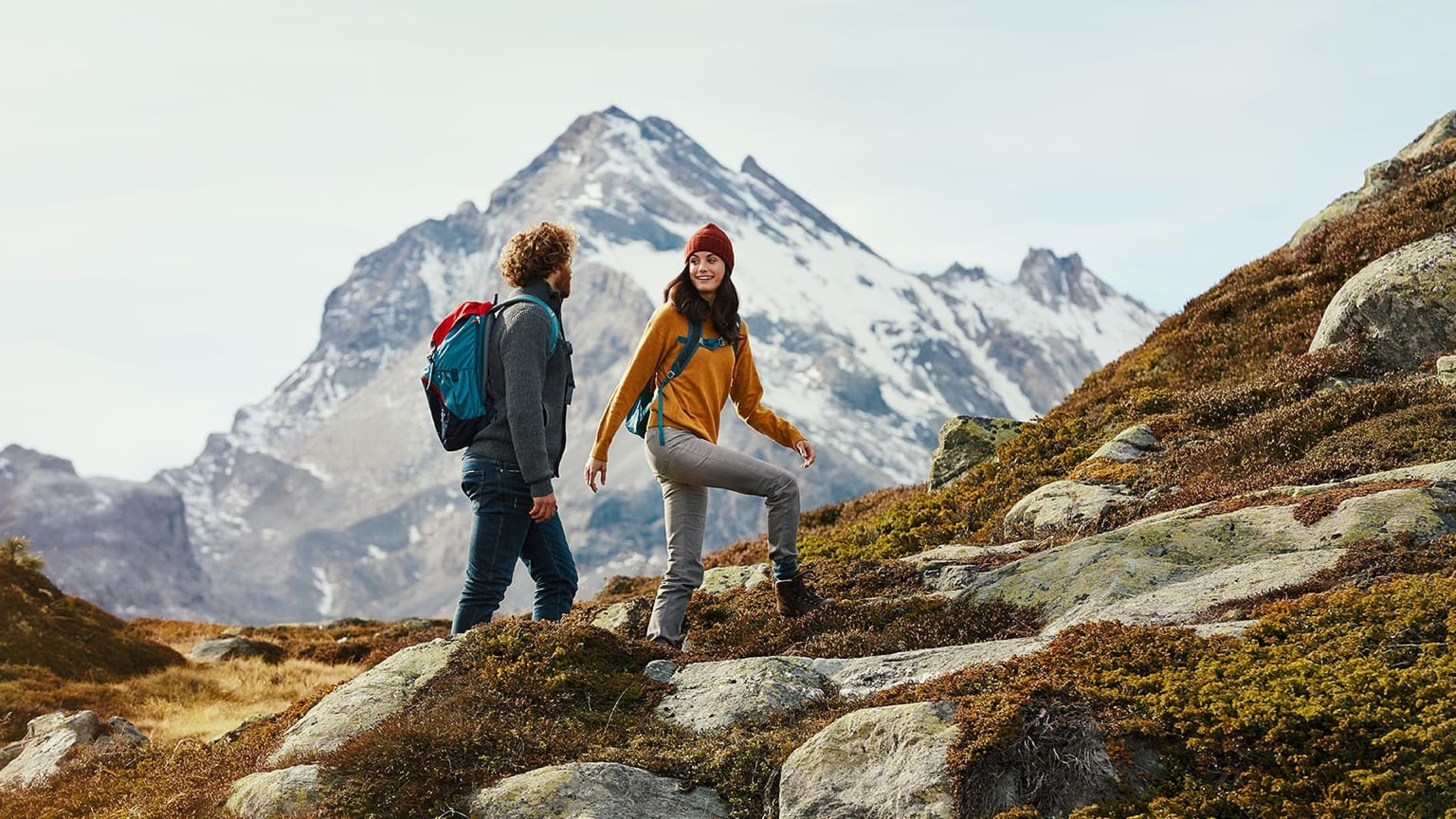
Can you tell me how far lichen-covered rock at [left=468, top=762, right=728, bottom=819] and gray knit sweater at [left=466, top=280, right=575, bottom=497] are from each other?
2.63m

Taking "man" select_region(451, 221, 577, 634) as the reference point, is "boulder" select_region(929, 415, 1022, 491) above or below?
below

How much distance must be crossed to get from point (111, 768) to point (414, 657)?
12.7 ft

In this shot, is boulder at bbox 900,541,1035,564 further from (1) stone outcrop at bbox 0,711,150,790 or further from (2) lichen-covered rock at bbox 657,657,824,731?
(1) stone outcrop at bbox 0,711,150,790

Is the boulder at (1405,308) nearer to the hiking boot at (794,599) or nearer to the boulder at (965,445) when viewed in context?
the boulder at (965,445)

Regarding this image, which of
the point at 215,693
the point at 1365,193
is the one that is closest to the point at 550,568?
the point at 215,693

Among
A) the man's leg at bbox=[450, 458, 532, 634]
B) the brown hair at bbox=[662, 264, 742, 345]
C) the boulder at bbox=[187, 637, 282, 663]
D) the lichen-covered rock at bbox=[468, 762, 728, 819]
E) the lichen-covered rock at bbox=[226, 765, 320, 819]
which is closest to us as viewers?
the lichen-covered rock at bbox=[468, 762, 728, 819]

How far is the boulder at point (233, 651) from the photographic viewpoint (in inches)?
864

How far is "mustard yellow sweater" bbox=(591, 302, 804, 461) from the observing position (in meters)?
9.51

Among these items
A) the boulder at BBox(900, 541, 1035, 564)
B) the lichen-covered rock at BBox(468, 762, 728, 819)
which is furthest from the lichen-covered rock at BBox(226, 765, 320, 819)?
the boulder at BBox(900, 541, 1035, 564)

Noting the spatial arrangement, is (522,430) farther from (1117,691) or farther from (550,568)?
(1117,691)

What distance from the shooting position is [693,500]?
385 inches

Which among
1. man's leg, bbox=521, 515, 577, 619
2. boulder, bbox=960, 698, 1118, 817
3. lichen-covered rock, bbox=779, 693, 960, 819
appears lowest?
boulder, bbox=960, 698, 1118, 817

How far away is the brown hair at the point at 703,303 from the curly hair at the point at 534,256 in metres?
0.95

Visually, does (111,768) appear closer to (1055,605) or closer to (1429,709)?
(1055,605)
